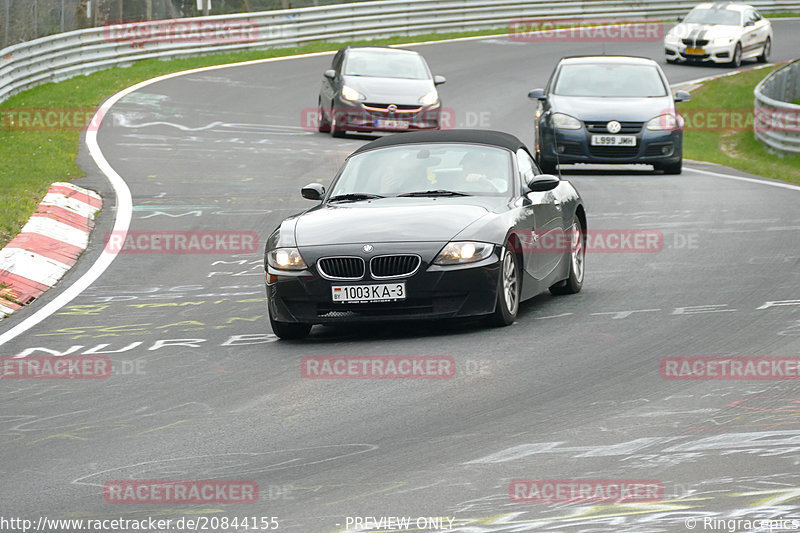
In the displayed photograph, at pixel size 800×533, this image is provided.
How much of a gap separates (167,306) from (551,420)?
508 centimetres

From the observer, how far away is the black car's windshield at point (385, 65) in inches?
1054

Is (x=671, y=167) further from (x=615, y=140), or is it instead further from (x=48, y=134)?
(x=48, y=134)

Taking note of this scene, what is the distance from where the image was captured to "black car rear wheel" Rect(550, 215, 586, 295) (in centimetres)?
1178

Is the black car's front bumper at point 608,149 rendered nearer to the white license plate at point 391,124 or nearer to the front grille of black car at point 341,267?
the white license plate at point 391,124

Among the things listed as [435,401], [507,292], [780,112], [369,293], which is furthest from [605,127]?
[435,401]

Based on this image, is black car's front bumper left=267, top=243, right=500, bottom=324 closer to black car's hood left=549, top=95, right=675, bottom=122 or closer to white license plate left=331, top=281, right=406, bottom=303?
white license plate left=331, top=281, right=406, bottom=303

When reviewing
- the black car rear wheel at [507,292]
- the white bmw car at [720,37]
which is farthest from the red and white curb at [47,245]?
the white bmw car at [720,37]

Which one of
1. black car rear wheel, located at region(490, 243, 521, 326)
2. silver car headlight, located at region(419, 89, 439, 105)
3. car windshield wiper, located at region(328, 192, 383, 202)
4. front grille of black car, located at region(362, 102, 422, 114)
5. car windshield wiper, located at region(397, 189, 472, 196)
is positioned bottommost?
front grille of black car, located at region(362, 102, 422, 114)

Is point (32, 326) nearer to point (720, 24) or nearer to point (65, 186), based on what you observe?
point (65, 186)

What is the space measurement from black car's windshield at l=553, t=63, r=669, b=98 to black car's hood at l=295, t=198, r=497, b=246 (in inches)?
471

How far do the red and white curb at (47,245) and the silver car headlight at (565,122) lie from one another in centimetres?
725

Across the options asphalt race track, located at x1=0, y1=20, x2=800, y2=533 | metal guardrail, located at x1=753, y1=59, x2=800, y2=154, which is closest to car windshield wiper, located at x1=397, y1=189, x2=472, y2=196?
asphalt race track, located at x1=0, y1=20, x2=800, y2=533

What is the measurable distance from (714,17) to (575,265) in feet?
104

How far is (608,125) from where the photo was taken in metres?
21.3
